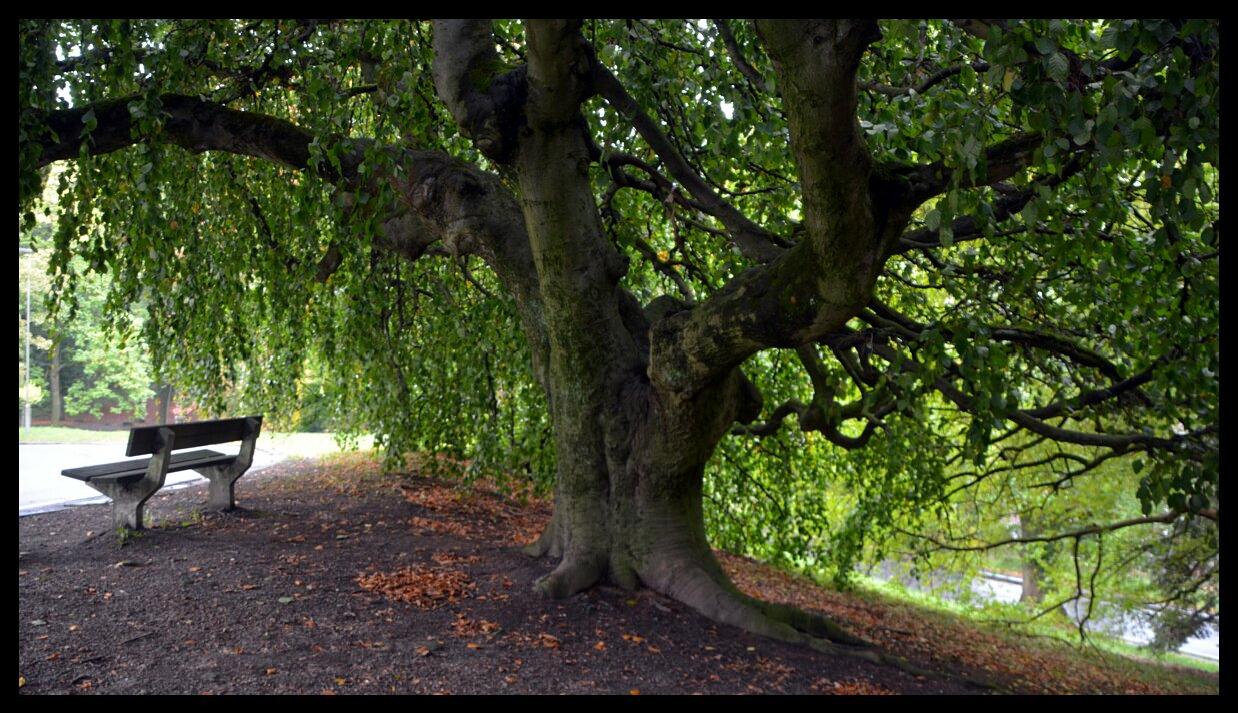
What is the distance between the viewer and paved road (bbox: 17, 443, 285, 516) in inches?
320

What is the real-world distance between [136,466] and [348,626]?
3270 mm

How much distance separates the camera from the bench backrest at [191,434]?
6.17 m

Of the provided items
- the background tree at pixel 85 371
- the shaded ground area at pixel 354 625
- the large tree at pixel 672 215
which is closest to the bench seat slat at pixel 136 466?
the shaded ground area at pixel 354 625

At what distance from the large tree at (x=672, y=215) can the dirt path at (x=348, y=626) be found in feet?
1.38

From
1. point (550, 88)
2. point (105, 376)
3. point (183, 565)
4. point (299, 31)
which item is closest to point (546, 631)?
point (183, 565)

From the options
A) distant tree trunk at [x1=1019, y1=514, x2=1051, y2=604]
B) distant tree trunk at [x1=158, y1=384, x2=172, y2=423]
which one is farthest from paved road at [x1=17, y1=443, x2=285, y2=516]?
distant tree trunk at [x1=1019, y1=514, x2=1051, y2=604]

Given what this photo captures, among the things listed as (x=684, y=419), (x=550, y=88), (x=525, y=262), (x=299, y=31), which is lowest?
(x=684, y=419)

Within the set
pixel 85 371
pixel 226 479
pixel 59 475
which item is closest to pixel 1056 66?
pixel 226 479

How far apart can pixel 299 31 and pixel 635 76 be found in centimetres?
248

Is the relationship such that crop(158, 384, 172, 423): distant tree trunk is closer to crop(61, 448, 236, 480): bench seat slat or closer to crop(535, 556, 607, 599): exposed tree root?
crop(61, 448, 236, 480): bench seat slat

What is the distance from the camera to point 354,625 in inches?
170
